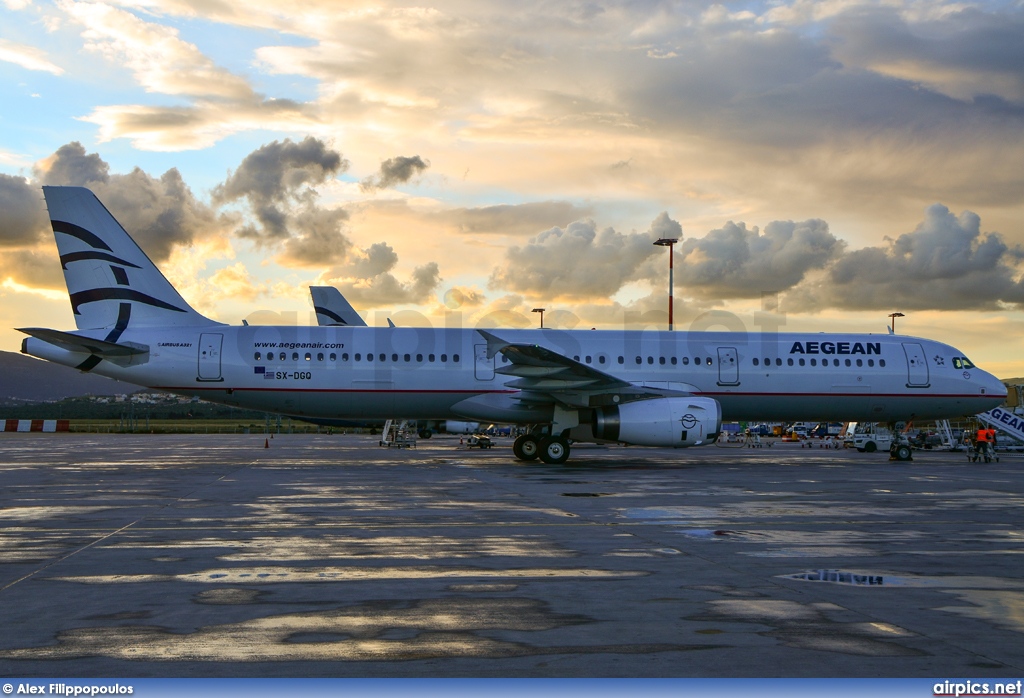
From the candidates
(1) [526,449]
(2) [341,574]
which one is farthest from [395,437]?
(2) [341,574]

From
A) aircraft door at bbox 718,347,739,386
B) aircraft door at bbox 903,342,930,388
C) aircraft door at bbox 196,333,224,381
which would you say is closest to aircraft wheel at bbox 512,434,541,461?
aircraft door at bbox 718,347,739,386

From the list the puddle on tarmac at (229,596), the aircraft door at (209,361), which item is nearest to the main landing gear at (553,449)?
the aircraft door at (209,361)

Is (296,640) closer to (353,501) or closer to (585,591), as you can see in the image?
(585,591)

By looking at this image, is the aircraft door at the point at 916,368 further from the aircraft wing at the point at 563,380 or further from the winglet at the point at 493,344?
the winglet at the point at 493,344

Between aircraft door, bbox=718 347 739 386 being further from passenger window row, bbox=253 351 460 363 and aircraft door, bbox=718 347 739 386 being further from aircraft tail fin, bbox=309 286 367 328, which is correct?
aircraft tail fin, bbox=309 286 367 328

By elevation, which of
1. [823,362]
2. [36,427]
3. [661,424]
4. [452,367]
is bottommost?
[36,427]

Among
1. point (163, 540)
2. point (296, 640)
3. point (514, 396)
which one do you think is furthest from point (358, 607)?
point (514, 396)

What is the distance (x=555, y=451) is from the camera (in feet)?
78.9

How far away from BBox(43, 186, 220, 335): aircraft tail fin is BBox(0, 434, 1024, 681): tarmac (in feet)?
30.8

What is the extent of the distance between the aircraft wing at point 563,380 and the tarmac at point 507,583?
6.55m

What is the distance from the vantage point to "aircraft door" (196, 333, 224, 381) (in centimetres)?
2430

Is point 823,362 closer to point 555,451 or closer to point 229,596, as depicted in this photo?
point 555,451

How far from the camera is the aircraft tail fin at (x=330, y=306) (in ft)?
130

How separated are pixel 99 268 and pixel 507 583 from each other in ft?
69.2
